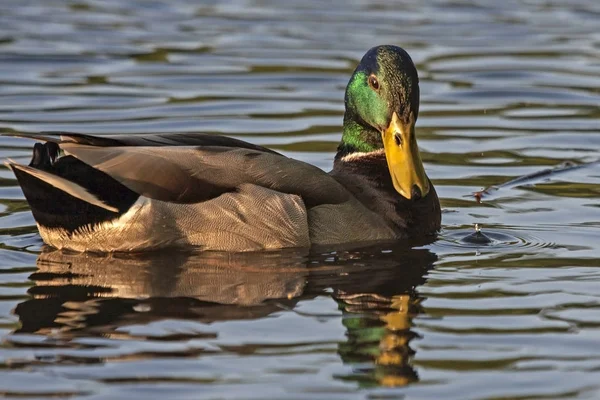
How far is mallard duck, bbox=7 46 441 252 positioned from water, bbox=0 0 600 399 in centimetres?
16

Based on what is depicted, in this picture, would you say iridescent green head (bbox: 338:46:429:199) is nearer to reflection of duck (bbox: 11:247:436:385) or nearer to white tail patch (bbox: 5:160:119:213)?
reflection of duck (bbox: 11:247:436:385)

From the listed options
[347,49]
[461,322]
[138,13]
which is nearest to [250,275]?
[461,322]

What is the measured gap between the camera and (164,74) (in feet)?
47.1

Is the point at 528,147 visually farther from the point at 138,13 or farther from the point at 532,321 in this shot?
the point at 138,13

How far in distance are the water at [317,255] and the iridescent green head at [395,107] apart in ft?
1.45

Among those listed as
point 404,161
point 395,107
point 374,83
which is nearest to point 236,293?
point 404,161

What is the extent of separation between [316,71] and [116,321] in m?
8.39

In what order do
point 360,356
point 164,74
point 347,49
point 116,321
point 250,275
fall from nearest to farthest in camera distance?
1. point 360,356
2. point 116,321
3. point 250,275
4. point 164,74
5. point 347,49

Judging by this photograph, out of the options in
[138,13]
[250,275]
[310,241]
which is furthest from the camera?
[138,13]

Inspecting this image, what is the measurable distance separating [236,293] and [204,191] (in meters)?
1.00

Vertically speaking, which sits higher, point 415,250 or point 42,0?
point 42,0

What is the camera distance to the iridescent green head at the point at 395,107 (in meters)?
8.49

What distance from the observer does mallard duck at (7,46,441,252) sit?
Answer: 305 inches

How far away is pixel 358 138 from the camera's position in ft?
29.4
